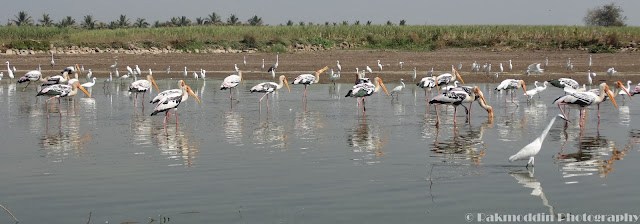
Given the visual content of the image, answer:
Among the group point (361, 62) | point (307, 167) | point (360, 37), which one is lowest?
point (307, 167)

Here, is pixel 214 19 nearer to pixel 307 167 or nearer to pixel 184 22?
pixel 184 22

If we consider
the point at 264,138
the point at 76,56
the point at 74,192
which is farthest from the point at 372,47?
the point at 74,192

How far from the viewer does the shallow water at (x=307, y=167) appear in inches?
329

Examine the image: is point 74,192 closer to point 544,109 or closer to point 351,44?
point 544,109

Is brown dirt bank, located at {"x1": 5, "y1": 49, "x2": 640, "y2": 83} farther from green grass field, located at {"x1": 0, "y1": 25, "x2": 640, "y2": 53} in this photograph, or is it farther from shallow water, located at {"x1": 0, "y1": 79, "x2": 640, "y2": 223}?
shallow water, located at {"x1": 0, "y1": 79, "x2": 640, "y2": 223}

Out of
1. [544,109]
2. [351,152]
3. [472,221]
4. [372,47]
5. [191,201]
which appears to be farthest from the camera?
[372,47]

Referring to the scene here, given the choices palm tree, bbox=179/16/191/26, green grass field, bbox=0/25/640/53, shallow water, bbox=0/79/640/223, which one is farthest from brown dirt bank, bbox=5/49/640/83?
palm tree, bbox=179/16/191/26

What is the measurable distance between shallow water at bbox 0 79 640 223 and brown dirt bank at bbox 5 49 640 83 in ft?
49.4

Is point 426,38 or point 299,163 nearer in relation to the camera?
point 299,163

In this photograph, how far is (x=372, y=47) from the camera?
52.9 metres

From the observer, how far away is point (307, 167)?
35.4 feet

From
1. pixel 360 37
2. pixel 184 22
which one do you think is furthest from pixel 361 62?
pixel 184 22

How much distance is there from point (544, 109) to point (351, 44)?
117 feet

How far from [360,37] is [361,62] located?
15328 mm
